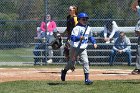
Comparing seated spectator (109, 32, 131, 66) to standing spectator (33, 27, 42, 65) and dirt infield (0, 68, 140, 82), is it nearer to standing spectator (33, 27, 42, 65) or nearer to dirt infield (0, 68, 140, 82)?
standing spectator (33, 27, 42, 65)

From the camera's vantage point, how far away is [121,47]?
17281mm

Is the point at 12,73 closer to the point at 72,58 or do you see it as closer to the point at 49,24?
the point at 72,58

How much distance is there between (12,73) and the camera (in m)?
13.6

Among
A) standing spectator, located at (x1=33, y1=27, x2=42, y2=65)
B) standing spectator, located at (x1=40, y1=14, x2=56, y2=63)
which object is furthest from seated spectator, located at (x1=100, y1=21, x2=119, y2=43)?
standing spectator, located at (x1=33, y1=27, x2=42, y2=65)

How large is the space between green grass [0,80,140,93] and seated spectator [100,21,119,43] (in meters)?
6.56

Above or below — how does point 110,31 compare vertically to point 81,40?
below

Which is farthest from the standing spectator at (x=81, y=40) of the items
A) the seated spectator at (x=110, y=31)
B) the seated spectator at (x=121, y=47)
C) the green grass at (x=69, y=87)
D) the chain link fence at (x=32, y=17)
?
the chain link fence at (x=32, y=17)

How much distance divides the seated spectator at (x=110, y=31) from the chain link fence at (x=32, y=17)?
0.88 feet

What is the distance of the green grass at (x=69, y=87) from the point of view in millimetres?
9641

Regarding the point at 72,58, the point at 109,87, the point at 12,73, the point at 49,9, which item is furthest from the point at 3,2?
the point at 109,87

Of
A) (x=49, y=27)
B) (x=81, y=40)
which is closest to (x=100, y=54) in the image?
(x=49, y=27)

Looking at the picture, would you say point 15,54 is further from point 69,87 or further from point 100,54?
point 69,87

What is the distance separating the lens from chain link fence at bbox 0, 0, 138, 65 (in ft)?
59.5

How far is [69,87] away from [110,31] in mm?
7970
